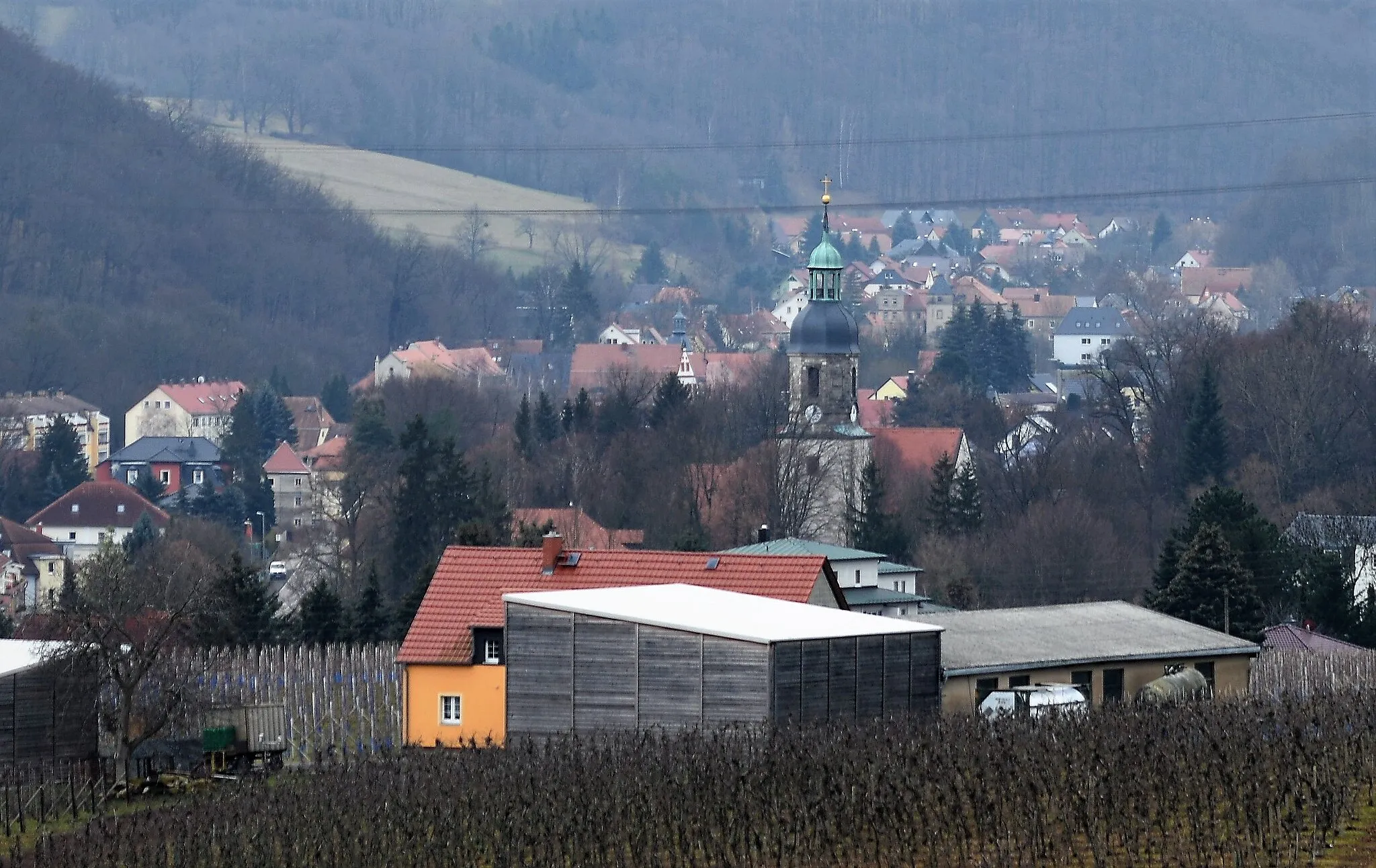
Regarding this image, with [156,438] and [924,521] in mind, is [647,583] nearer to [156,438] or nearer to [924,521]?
[924,521]

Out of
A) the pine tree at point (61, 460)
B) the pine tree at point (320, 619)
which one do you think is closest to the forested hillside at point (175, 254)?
the pine tree at point (61, 460)

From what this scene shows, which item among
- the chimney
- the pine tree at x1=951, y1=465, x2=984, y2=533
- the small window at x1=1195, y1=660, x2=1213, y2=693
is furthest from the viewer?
the pine tree at x1=951, y1=465, x2=984, y2=533

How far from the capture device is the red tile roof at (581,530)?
73938 millimetres

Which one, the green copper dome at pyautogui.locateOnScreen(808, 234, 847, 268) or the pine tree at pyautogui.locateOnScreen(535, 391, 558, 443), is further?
the green copper dome at pyautogui.locateOnScreen(808, 234, 847, 268)

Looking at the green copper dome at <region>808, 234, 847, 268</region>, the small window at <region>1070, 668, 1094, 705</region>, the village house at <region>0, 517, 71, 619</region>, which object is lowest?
the village house at <region>0, 517, 71, 619</region>

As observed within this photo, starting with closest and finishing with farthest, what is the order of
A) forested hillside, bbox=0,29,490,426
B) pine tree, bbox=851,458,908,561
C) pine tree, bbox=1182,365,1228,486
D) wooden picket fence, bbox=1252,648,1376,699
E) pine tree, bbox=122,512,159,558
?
wooden picket fence, bbox=1252,648,1376,699, pine tree, bbox=851,458,908,561, pine tree, bbox=122,512,159,558, pine tree, bbox=1182,365,1228,486, forested hillside, bbox=0,29,490,426

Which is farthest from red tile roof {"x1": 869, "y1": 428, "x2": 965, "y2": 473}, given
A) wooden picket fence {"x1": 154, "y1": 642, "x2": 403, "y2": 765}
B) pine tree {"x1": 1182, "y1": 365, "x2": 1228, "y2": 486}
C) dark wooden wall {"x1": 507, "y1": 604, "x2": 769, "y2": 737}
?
dark wooden wall {"x1": 507, "y1": 604, "x2": 769, "y2": 737}

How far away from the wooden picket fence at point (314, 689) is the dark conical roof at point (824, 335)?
176 ft

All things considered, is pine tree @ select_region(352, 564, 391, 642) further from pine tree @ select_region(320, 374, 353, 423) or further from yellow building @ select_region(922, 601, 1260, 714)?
pine tree @ select_region(320, 374, 353, 423)

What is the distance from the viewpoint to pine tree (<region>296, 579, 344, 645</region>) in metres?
51.2

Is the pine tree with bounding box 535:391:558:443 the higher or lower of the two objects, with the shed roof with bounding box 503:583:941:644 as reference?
higher

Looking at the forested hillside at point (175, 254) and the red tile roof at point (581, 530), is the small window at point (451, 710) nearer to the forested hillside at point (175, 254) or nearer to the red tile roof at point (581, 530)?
the red tile roof at point (581, 530)

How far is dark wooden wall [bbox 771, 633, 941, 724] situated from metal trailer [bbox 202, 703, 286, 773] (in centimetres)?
680

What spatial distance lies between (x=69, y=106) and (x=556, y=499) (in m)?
102
